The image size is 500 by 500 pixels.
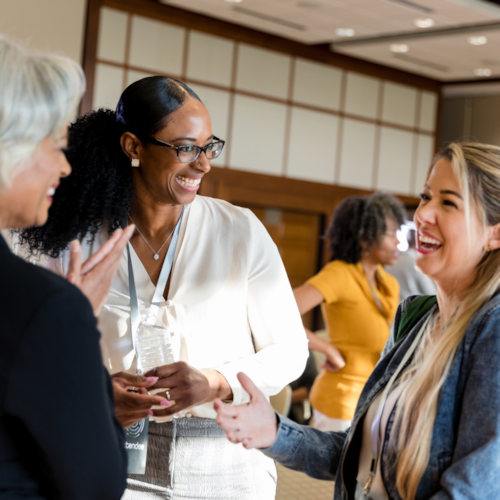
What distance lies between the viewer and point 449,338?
1341mm

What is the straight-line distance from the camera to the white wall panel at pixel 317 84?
7.49 meters

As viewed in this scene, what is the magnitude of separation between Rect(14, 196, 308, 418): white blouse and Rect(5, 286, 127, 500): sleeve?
644 millimetres

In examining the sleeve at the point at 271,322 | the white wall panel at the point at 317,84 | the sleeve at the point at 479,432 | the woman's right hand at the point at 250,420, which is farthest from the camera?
the white wall panel at the point at 317,84

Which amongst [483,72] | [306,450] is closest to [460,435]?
[306,450]

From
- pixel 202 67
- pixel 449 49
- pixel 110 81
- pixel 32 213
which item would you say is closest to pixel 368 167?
pixel 449 49

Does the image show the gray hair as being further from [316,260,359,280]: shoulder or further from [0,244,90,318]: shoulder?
[316,260,359,280]: shoulder

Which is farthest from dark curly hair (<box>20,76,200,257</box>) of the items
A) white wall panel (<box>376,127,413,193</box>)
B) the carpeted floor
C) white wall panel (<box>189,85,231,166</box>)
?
white wall panel (<box>376,127,413,193</box>)

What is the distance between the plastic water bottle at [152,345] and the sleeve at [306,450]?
325mm

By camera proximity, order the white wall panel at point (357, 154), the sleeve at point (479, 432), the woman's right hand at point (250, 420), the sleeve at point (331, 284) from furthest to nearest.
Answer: the white wall panel at point (357, 154) < the sleeve at point (331, 284) < the woman's right hand at point (250, 420) < the sleeve at point (479, 432)

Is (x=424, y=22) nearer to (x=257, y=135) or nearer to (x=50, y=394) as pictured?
(x=257, y=135)

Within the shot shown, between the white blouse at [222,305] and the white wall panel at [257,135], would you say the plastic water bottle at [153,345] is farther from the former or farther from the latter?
the white wall panel at [257,135]

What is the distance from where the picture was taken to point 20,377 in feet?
2.93

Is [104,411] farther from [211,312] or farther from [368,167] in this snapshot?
[368,167]

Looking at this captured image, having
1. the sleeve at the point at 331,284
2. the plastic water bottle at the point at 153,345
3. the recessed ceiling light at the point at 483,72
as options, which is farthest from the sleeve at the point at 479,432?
the recessed ceiling light at the point at 483,72
